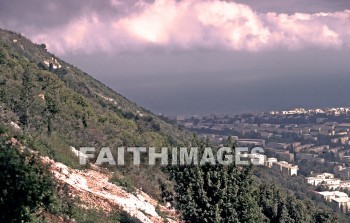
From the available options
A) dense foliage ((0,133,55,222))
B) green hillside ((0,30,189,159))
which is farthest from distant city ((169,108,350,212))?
dense foliage ((0,133,55,222))

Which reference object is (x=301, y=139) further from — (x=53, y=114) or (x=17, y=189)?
(x=17, y=189)

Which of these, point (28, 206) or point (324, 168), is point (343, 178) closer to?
point (324, 168)

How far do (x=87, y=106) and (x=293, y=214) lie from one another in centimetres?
1499

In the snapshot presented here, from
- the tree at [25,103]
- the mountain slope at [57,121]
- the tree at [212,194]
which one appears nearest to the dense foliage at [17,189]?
the tree at [212,194]

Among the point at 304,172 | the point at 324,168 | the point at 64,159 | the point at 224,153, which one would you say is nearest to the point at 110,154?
the point at 64,159

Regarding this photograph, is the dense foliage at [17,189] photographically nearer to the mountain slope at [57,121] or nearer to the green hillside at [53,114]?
the mountain slope at [57,121]

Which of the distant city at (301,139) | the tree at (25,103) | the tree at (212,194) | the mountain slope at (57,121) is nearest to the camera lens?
the tree at (212,194)

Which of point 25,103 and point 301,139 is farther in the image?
point 301,139

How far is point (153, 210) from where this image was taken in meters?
16.0

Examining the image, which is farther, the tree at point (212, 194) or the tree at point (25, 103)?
the tree at point (25, 103)

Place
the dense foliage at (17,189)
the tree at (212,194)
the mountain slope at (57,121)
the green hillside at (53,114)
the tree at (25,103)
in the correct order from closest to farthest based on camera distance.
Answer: the dense foliage at (17,189), the tree at (212,194), the mountain slope at (57,121), the tree at (25,103), the green hillside at (53,114)

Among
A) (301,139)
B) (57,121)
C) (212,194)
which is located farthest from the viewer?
(301,139)

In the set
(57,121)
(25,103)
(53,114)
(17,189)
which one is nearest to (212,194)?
A: (17,189)

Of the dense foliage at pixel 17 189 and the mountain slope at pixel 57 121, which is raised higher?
the mountain slope at pixel 57 121
